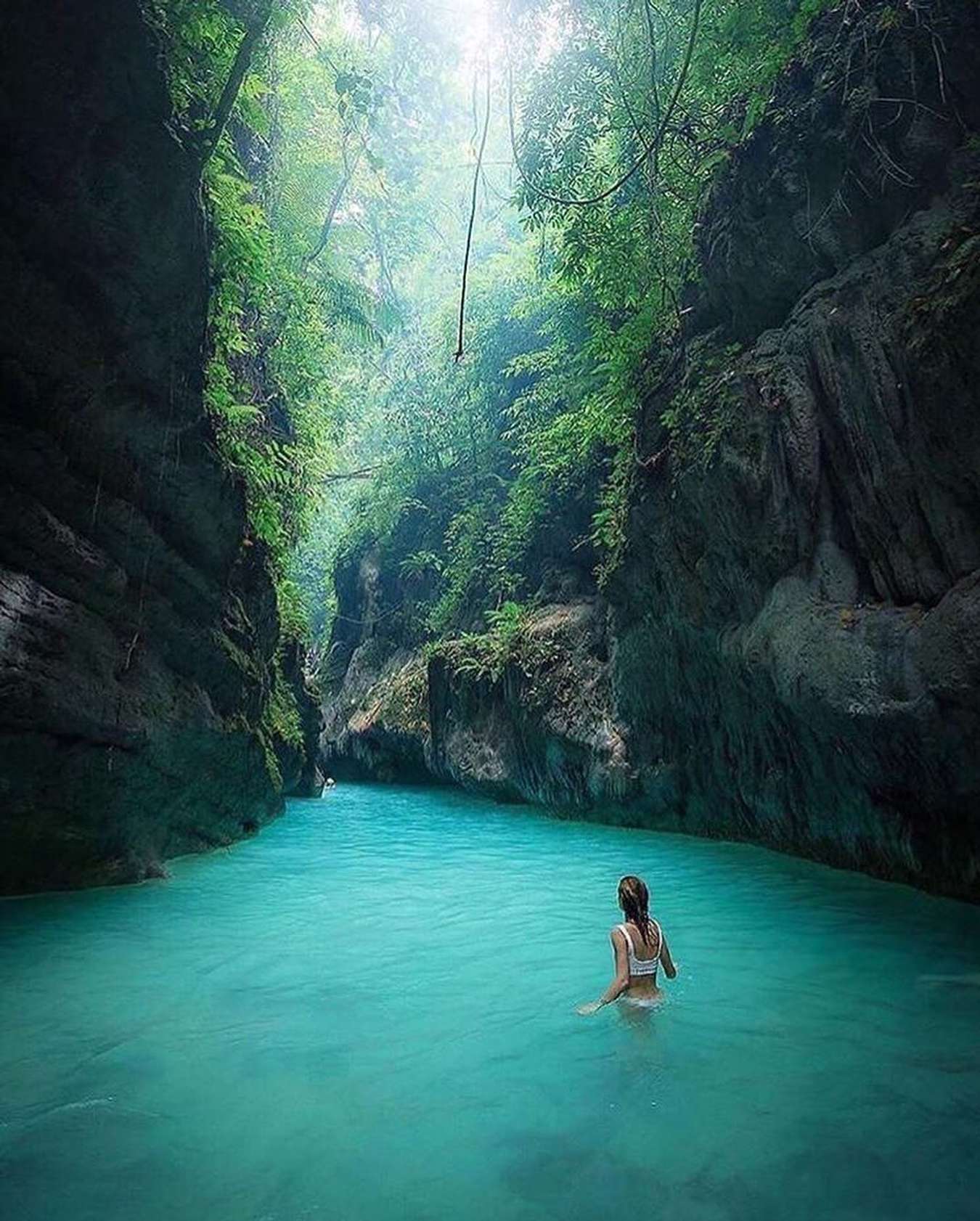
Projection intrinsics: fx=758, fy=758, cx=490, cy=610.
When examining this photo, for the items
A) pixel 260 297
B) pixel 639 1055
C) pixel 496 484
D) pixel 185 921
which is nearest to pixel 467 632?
pixel 496 484

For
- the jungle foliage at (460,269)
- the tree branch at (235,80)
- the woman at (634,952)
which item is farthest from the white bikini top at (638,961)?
the tree branch at (235,80)

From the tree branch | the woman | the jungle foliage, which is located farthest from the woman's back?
the tree branch

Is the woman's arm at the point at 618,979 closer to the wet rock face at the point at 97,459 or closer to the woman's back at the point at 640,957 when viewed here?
the woman's back at the point at 640,957

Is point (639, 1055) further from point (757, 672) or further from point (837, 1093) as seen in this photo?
point (757, 672)

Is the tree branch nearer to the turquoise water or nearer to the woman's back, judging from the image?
the turquoise water

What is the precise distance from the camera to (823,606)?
7695 mm

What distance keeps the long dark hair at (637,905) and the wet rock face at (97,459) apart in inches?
245

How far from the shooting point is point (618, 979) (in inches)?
191

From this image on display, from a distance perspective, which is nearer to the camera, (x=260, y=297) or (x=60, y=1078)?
(x=60, y=1078)

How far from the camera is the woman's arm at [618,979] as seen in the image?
4805 millimetres

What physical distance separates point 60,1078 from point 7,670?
4.67 m

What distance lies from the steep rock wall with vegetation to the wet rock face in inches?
250

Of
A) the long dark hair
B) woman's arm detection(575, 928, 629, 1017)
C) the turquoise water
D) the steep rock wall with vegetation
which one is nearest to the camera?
the turquoise water

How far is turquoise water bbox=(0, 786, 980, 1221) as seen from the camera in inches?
117
